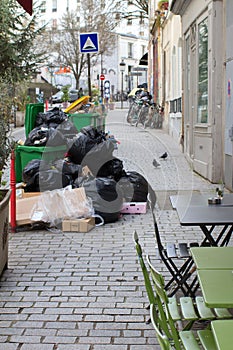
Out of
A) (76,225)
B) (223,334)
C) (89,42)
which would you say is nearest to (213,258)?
(223,334)

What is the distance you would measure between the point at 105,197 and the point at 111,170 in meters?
0.82

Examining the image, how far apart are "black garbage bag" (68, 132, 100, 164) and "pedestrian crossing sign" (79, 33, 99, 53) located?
5.62 metres

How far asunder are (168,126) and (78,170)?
1404cm

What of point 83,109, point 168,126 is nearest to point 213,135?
point 83,109

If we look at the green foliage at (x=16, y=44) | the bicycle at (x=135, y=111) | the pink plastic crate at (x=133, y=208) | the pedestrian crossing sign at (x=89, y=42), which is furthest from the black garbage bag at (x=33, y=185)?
the bicycle at (x=135, y=111)

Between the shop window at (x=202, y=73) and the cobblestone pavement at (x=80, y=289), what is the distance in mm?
4009

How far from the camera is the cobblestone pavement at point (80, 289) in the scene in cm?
422

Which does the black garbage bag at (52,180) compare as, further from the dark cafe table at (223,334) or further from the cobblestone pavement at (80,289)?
the dark cafe table at (223,334)

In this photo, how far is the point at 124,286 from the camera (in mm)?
5320

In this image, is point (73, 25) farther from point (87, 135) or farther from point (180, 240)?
point (180, 240)

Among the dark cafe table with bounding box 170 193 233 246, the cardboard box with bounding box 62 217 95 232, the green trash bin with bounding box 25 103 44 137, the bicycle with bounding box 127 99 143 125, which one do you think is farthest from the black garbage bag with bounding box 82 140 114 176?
the bicycle with bounding box 127 99 143 125

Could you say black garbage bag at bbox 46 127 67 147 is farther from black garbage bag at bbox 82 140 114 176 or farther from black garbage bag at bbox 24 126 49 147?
black garbage bag at bbox 82 140 114 176

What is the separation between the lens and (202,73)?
12.2 metres

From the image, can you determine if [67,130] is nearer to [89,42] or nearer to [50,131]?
[50,131]
